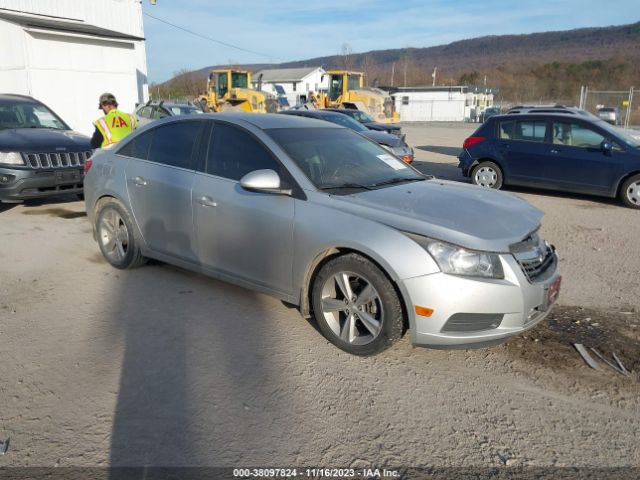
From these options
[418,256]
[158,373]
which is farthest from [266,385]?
[418,256]

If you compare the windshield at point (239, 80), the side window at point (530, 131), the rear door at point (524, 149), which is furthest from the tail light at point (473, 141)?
the windshield at point (239, 80)

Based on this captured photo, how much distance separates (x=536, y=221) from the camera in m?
3.60

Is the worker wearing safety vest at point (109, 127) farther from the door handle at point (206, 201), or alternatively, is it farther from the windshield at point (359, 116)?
the windshield at point (359, 116)

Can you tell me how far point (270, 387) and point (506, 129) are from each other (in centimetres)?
849

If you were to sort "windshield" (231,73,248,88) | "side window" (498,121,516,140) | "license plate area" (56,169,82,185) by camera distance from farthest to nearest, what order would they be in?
"windshield" (231,73,248,88)
"side window" (498,121,516,140)
"license plate area" (56,169,82,185)

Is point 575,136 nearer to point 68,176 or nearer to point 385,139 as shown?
point 385,139

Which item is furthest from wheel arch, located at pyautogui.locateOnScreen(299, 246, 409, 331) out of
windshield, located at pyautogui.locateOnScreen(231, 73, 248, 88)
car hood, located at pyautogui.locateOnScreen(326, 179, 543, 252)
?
windshield, located at pyautogui.locateOnScreen(231, 73, 248, 88)

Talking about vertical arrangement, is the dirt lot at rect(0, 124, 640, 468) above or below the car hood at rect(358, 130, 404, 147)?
below

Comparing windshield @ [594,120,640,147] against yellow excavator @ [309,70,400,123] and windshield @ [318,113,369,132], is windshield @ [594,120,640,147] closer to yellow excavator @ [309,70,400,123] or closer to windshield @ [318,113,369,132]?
windshield @ [318,113,369,132]

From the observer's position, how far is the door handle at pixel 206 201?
408cm

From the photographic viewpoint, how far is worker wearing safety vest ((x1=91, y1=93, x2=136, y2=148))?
692 centimetres

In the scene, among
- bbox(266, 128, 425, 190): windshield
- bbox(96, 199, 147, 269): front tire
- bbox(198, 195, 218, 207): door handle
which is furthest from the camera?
bbox(96, 199, 147, 269): front tire

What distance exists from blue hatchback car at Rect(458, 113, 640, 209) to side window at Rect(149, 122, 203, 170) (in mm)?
7172

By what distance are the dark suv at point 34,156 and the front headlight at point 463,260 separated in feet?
21.0
